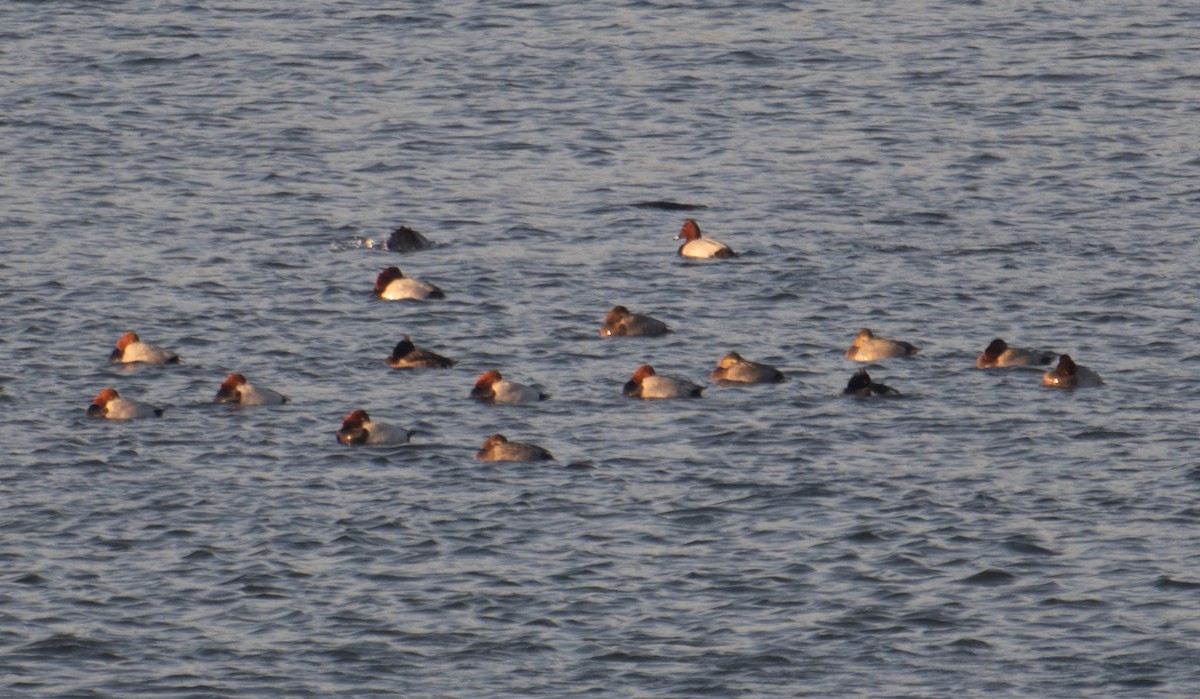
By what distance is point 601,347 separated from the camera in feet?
95.0

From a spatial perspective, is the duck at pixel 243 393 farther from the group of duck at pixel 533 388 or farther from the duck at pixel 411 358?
the duck at pixel 411 358

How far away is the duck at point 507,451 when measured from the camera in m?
24.4

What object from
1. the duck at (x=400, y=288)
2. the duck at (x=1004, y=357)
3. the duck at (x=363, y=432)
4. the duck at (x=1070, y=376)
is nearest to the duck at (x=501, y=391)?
the duck at (x=363, y=432)

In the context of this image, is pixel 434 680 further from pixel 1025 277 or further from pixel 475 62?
pixel 475 62

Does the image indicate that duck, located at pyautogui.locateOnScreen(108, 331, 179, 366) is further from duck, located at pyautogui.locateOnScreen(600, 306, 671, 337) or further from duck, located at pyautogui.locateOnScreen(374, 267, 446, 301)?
duck, located at pyautogui.locateOnScreen(600, 306, 671, 337)

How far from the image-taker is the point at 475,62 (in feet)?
152

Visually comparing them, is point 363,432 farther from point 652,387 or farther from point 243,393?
point 652,387

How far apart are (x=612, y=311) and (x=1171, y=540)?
9.16 m

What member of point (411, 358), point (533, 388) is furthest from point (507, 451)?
point (411, 358)

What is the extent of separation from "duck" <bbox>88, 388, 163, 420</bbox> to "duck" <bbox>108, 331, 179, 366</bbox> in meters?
1.91

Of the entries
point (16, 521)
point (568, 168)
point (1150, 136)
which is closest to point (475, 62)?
point (568, 168)

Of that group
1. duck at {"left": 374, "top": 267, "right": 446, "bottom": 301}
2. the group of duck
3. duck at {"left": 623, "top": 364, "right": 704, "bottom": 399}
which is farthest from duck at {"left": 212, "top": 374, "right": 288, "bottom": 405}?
duck at {"left": 374, "top": 267, "right": 446, "bottom": 301}

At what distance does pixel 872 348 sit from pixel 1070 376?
2.46 meters

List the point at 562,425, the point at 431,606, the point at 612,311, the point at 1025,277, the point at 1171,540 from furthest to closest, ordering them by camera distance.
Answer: the point at 1025,277 → the point at 612,311 → the point at 562,425 → the point at 1171,540 → the point at 431,606
